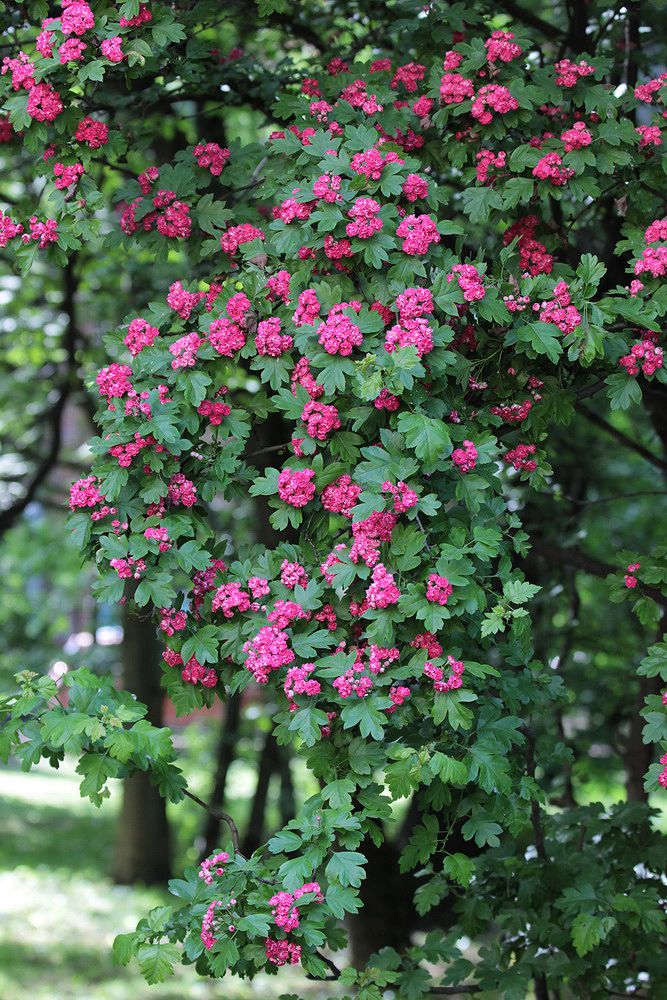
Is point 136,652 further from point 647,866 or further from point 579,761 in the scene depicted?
point 647,866

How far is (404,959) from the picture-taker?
3.51m

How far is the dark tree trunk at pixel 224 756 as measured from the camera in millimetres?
8008

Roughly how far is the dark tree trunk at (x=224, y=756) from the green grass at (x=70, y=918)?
22.6 inches

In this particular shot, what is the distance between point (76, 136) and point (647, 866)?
9.06 feet

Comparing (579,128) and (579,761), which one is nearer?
(579,128)

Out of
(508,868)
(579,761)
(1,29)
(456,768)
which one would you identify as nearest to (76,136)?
(1,29)

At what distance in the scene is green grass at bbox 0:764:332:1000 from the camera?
6379mm

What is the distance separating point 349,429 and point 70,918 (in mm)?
6010

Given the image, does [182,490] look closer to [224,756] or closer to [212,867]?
[212,867]

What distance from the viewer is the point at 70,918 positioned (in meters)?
7.59

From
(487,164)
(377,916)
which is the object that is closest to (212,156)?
(487,164)

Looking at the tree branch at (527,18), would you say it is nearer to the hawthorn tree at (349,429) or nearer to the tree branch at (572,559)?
the hawthorn tree at (349,429)

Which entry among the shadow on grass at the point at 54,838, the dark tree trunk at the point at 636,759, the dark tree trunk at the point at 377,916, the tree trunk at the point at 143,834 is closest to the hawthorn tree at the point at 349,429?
the dark tree trunk at the point at 636,759

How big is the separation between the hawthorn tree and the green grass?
3.75 metres
